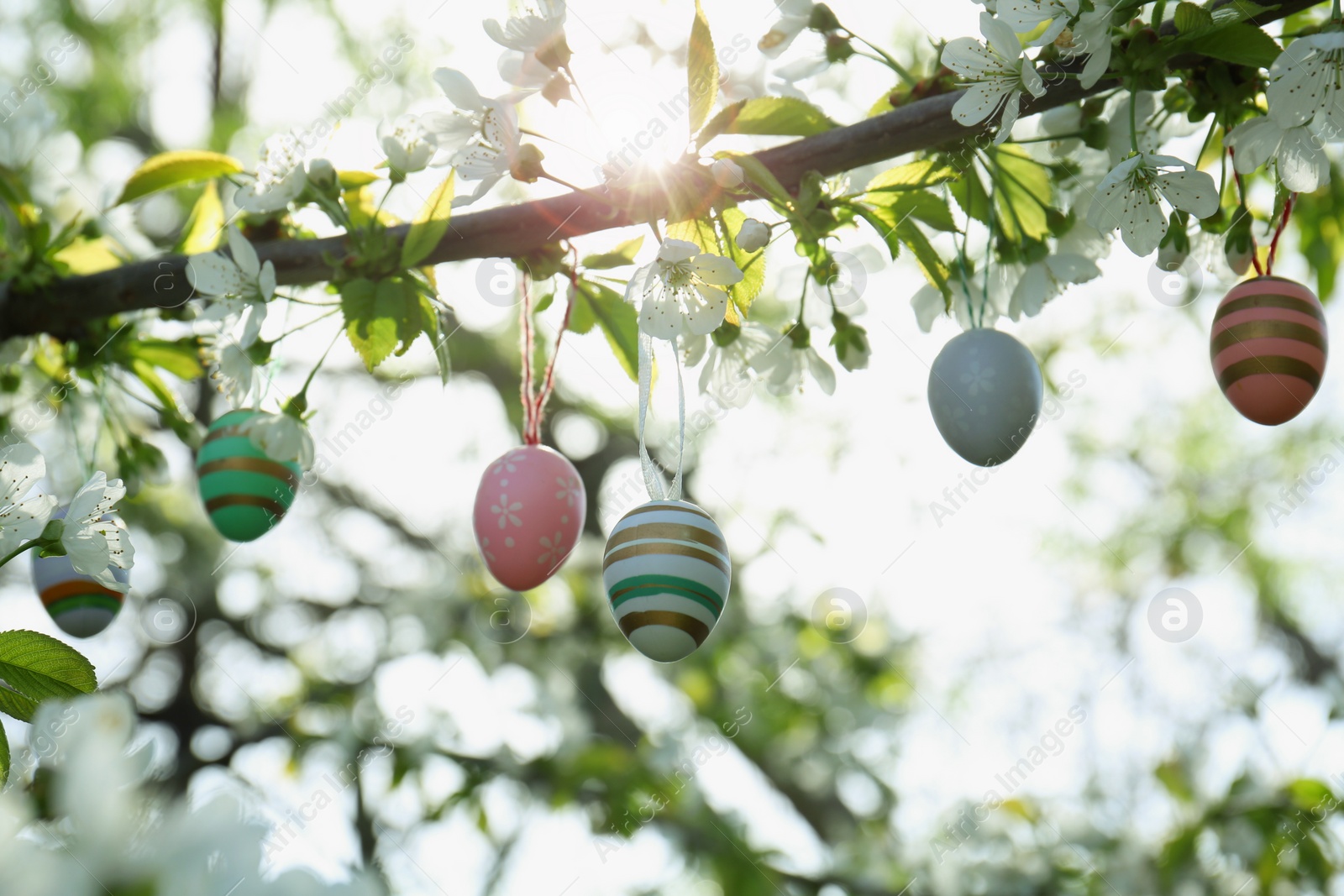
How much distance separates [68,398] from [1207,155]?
6.54 ft

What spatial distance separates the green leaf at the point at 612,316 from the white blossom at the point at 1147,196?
590 mm

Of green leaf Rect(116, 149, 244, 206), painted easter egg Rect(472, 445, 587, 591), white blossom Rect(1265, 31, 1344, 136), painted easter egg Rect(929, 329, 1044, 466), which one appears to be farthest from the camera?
green leaf Rect(116, 149, 244, 206)

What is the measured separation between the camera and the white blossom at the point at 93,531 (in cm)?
113

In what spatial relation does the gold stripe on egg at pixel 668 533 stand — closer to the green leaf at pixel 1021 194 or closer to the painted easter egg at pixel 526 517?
the painted easter egg at pixel 526 517

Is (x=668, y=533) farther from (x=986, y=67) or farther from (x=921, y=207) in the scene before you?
(x=986, y=67)

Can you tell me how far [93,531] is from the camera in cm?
114

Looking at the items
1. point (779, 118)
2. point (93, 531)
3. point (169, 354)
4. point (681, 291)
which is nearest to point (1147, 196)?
point (779, 118)

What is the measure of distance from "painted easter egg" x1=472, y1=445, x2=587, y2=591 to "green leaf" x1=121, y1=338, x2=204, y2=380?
653 millimetres

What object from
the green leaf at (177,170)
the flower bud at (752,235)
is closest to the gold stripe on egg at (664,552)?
the flower bud at (752,235)

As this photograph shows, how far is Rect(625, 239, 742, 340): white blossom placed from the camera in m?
1.10

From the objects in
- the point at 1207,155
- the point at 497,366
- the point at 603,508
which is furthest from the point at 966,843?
the point at 1207,155

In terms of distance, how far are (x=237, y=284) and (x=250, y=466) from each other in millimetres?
318

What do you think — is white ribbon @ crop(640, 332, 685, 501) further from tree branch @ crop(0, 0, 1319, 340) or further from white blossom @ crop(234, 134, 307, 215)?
white blossom @ crop(234, 134, 307, 215)

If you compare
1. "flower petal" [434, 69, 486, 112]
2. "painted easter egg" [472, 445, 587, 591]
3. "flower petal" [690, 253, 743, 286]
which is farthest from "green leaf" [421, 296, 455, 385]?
"flower petal" [690, 253, 743, 286]
